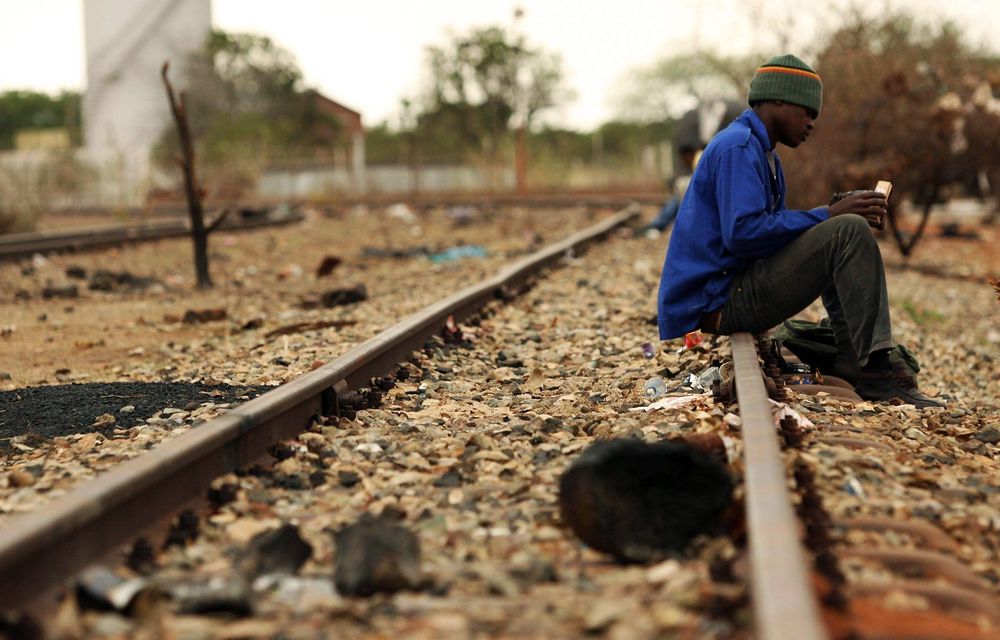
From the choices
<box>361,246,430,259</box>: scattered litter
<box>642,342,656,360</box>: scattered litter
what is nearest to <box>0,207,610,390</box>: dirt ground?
<box>361,246,430,259</box>: scattered litter

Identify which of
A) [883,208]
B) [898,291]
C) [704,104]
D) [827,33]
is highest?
[827,33]

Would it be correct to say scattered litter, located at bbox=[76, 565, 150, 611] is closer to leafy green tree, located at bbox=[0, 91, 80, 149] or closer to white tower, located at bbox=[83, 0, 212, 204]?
white tower, located at bbox=[83, 0, 212, 204]

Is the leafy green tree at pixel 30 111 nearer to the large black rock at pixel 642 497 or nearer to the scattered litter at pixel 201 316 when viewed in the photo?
the scattered litter at pixel 201 316

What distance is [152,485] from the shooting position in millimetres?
3391

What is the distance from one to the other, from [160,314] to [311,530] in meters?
6.95

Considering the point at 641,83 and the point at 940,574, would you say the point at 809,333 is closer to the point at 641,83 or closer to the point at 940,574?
the point at 940,574

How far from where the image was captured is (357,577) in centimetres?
289

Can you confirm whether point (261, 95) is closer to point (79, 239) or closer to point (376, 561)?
point (79, 239)

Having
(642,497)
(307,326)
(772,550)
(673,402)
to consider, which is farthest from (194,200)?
(772,550)

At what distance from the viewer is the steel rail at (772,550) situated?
2.24m

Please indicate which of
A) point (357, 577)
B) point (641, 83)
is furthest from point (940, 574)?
point (641, 83)

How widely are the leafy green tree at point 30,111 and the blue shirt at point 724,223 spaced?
229 feet

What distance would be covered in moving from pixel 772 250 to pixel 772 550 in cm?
293

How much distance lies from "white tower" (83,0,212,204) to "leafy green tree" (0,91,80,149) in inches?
751
